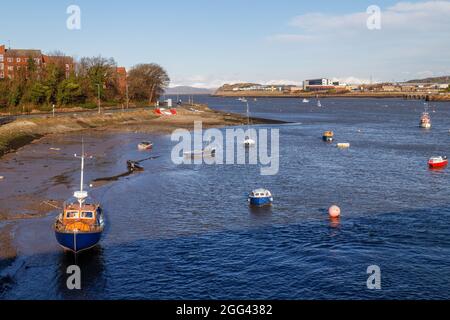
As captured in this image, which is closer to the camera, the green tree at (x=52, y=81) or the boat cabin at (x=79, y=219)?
the boat cabin at (x=79, y=219)

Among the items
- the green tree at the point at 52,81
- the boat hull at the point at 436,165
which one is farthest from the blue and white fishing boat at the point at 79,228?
the green tree at the point at 52,81

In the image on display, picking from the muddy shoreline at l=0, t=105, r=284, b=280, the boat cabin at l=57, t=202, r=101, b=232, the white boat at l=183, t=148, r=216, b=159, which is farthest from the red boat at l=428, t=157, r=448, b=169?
the boat cabin at l=57, t=202, r=101, b=232

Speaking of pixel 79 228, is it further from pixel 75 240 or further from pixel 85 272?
pixel 85 272

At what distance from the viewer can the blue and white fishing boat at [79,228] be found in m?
37.7

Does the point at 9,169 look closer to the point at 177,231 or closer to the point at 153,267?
the point at 177,231

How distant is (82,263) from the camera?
3697 centimetres

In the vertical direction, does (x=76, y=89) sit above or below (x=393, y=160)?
above

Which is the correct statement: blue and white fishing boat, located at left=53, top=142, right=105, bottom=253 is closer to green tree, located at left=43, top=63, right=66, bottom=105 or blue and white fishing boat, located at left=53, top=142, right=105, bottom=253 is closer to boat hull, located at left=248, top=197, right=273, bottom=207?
boat hull, located at left=248, top=197, right=273, bottom=207

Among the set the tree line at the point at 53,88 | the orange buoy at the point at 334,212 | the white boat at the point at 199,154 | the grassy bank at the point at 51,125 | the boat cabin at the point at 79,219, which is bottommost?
the orange buoy at the point at 334,212

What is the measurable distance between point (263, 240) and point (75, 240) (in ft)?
48.0

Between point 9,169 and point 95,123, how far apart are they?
6935 cm

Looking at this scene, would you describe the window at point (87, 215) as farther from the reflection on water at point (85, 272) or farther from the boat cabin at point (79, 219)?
the reflection on water at point (85, 272)
